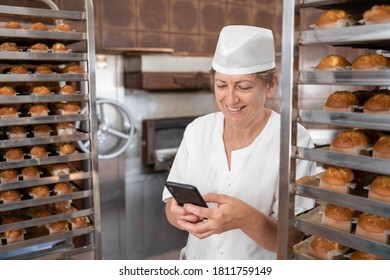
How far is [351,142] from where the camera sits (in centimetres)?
92

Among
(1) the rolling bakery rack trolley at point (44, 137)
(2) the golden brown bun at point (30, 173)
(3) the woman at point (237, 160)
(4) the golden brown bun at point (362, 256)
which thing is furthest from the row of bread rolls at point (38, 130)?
(4) the golden brown bun at point (362, 256)

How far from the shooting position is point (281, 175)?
0.97 metres

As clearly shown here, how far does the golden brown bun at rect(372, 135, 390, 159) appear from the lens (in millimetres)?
857

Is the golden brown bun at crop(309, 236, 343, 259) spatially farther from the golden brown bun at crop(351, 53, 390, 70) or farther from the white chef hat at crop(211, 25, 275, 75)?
the white chef hat at crop(211, 25, 275, 75)

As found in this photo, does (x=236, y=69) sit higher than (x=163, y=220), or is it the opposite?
(x=236, y=69)

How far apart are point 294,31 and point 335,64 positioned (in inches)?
5.0

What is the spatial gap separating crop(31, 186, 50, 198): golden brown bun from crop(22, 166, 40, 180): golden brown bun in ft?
0.18

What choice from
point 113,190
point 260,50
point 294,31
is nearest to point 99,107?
point 113,190

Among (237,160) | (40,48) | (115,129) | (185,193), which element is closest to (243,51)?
(237,160)

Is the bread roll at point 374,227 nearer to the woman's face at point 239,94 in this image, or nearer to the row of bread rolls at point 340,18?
the row of bread rolls at point 340,18
